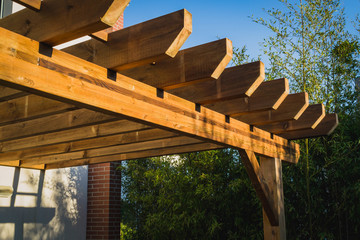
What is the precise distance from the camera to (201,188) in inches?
264

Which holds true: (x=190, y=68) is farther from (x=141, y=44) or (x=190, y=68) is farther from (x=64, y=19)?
(x=64, y=19)

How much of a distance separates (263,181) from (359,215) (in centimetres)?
198

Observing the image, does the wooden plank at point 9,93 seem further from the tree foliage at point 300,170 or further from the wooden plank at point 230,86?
the tree foliage at point 300,170

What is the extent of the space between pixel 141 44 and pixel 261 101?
1.70 m

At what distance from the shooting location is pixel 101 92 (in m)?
2.64

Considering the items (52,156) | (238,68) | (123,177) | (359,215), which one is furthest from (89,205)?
(238,68)

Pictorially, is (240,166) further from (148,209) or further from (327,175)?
(148,209)

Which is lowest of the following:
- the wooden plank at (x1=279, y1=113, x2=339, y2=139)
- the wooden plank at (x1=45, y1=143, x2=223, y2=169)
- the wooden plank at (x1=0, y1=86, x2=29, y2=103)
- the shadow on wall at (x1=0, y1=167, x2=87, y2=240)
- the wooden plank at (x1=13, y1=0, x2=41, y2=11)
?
the shadow on wall at (x1=0, y1=167, x2=87, y2=240)

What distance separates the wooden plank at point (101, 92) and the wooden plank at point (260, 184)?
38cm

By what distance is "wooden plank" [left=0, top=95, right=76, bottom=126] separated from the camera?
3.36 m

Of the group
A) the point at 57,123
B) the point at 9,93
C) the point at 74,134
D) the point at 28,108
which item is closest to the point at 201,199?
the point at 74,134

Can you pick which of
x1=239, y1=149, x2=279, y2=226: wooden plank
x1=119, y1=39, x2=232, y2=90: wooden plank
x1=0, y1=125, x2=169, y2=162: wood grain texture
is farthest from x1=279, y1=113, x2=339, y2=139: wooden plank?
x1=119, y1=39, x2=232, y2=90: wooden plank

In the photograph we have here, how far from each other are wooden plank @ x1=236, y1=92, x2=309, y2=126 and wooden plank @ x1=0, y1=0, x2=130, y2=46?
2.68 m

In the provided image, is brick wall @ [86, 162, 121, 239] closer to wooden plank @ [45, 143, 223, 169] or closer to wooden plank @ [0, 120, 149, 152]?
wooden plank @ [45, 143, 223, 169]
